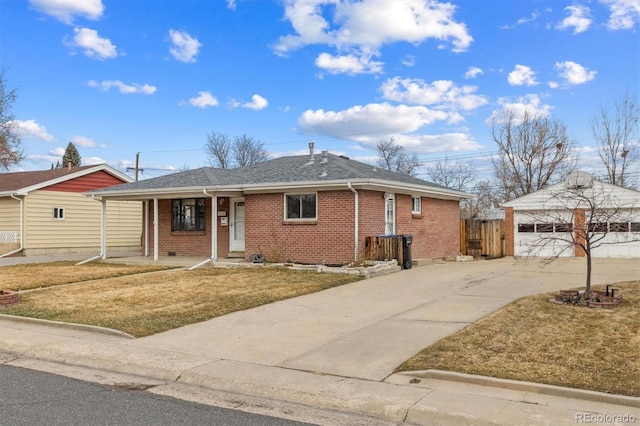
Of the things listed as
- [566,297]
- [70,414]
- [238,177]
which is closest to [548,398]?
[70,414]

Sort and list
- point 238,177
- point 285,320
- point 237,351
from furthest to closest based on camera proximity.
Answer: point 238,177 → point 285,320 → point 237,351

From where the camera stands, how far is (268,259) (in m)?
17.5

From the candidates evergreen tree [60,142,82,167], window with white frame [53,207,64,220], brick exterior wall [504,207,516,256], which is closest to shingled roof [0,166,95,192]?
window with white frame [53,207,64,220]

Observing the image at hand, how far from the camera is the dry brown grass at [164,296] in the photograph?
9398mm

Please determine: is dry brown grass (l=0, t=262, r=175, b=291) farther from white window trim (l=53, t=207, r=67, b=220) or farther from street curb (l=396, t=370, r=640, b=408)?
street curb (l=396, t=370, r=640, b=408)

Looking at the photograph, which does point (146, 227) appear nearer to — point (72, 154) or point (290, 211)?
point (290, 211)

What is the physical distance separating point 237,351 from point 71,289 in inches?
297

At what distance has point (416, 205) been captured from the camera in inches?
804

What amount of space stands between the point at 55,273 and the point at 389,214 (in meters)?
10.9

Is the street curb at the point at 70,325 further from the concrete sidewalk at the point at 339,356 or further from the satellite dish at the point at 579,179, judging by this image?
the satellite dish at the point at 579,179

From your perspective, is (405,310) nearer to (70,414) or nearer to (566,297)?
(566,297)

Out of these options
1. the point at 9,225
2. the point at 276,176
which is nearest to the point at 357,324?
the point at 276,176

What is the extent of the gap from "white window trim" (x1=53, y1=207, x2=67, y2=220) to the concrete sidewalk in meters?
17.7

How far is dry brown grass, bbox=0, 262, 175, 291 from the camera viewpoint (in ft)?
46.4
